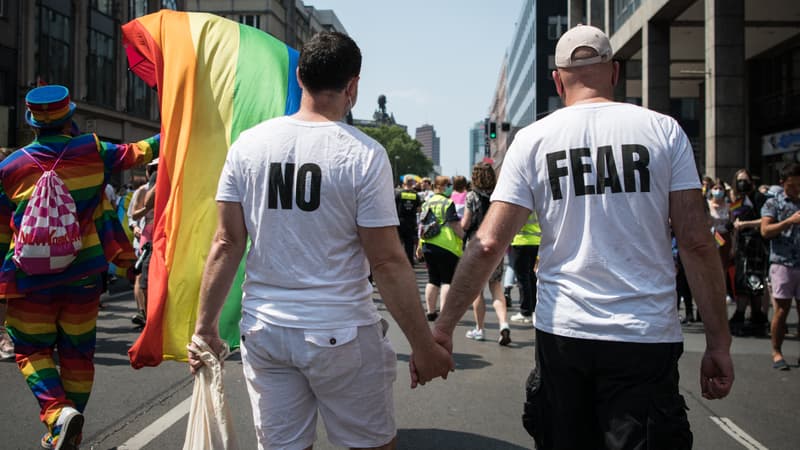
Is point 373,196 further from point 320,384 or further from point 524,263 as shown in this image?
point 524,263

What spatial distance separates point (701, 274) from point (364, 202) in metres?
1.29

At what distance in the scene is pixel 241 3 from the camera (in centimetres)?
6419

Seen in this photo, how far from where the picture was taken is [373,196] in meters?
2.81

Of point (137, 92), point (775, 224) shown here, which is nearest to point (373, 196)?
point (775, 224)

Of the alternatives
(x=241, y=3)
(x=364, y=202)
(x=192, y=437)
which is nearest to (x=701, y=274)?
(x=364, y=202)

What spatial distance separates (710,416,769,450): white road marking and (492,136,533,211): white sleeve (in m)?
3.08

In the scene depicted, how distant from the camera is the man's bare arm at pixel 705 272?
2.79m

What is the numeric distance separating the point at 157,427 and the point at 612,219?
3.74 meters

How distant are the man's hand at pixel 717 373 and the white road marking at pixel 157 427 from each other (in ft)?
11.4

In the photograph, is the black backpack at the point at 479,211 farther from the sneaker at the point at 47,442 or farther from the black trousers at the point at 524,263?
the sneaker at the point at 47,442

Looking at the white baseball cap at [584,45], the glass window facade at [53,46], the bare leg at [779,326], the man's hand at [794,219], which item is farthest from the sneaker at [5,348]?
the glass window facade at [53,46]

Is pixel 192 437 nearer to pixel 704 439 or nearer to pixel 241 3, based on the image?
pixel 704 439

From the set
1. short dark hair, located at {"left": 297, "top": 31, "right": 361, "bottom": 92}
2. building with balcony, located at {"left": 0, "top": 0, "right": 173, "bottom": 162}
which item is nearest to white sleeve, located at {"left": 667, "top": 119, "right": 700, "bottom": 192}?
short dark hair, located at {"left": 297, "top": 31, "right": 361, "bottom": 92}

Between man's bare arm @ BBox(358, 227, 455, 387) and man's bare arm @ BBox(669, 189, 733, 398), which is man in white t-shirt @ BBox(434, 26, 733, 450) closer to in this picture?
man's bare arm @ BBox(669, 189, 733, 398)
